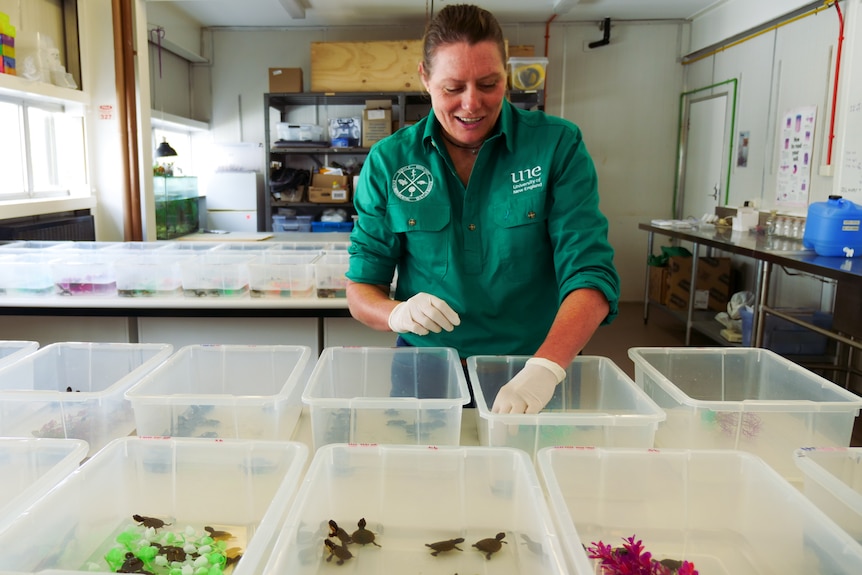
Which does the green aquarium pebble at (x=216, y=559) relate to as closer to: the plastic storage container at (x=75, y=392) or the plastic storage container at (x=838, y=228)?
the plastic storage container at (x=75, y=392)

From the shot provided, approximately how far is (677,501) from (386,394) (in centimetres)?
70

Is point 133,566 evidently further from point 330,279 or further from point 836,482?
point 330,279

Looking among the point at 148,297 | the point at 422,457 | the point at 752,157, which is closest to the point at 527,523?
the point at 422,457

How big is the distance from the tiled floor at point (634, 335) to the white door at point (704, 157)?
1080 mm

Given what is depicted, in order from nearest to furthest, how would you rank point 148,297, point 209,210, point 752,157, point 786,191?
point 148,297, point 786,191, point 752,157, point 209,210

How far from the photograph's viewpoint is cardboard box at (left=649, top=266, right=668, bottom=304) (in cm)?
564

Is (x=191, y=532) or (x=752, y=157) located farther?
(x=752, y=157)

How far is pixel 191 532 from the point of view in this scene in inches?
38.1

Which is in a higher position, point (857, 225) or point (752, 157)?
point (752, 157)

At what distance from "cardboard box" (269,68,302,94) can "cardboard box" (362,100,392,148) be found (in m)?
0.66

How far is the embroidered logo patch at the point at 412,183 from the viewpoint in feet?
5.24

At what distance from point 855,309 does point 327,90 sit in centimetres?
452

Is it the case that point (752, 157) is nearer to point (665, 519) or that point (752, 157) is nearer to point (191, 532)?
point (665, 519)

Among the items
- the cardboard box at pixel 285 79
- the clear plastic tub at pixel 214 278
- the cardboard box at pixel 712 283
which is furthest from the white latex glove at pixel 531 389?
the cardboard box at pixel 285 79
